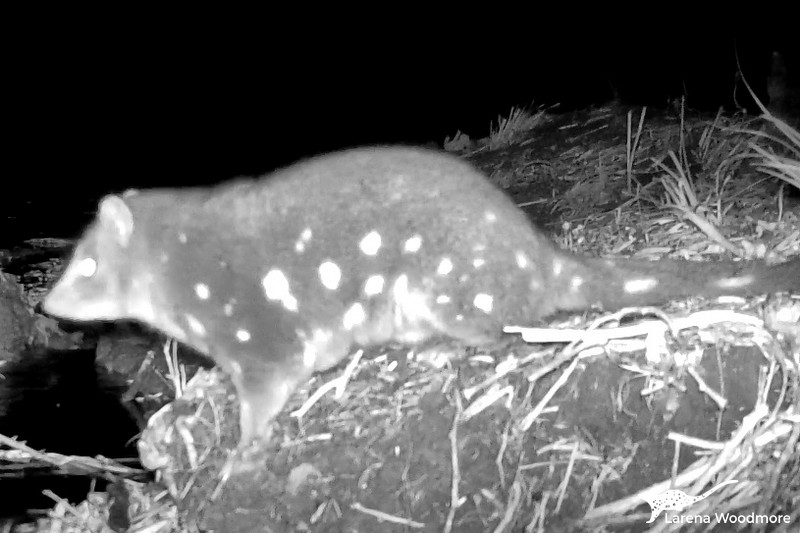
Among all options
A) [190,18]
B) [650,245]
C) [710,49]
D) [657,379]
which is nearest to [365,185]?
[657,379]

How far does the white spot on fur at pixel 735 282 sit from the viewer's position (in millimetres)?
2715

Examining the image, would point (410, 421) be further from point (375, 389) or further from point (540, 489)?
point (540, 489)

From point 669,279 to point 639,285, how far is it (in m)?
0.11

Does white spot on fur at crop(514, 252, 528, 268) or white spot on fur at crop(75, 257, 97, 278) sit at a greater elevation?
white spot on fur at crop(75, 257, 97, 278)

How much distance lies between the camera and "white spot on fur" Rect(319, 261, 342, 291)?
9.59 ft

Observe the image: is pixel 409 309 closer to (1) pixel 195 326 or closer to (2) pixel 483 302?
(2) pixel 483 302

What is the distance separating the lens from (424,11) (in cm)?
788

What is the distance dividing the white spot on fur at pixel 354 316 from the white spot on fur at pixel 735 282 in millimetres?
1328

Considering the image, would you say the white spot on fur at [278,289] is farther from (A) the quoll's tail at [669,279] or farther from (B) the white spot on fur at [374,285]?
(A) the quoll's tail at [669,279]

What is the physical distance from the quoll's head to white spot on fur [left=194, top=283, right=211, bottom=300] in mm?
341

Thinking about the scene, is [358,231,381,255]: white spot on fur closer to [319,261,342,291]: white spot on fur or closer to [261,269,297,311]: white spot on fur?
[319,261,342,291]: white spot on fur

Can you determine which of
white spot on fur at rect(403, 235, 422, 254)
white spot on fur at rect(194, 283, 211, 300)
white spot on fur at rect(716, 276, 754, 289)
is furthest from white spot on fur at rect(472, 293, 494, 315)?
white spot on fur at rect(194, 283, 211, 300)

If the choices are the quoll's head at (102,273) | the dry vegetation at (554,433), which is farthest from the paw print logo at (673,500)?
the quoll's head at (102,273)

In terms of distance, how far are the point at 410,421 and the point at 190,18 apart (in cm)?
663
